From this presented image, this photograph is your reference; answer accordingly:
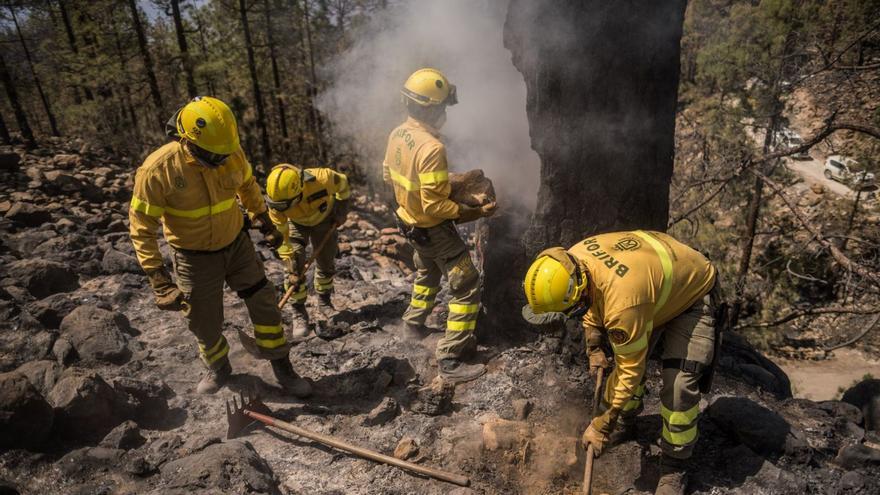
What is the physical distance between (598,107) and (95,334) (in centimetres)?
491

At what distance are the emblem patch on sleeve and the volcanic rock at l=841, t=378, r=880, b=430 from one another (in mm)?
2434

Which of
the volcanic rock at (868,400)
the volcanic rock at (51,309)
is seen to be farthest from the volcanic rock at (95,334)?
the volcanic rock at (868,400)

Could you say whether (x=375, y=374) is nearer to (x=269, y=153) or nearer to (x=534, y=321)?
(x=534, y=321)

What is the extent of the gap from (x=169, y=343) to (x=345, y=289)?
208 centimetres

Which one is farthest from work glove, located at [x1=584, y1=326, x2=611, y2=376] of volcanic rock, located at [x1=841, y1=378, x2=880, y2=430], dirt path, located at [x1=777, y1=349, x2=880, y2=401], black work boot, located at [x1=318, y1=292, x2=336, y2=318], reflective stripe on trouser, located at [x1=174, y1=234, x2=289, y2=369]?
dirt path, located at [x1=777, y1=349, x2=880, y2=401]

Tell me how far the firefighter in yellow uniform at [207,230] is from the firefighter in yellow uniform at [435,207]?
121cm

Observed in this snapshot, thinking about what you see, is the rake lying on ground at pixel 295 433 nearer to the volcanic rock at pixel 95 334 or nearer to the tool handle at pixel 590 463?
the tool handle at pixel 590 463

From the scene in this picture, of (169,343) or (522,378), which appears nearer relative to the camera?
(522,378)

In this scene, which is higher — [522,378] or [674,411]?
[674,411]

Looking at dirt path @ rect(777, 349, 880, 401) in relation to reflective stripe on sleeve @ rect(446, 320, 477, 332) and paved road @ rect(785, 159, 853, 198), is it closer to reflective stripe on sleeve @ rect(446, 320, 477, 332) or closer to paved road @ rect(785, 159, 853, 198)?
paved road @ rect(785, 159, 853, 198)

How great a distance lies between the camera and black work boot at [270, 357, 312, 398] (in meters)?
4.20

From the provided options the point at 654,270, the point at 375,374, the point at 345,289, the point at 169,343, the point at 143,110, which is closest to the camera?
the point at 654,270

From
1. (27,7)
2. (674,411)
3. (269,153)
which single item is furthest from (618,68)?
(27,7)

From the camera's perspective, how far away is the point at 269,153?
14.7 metres
